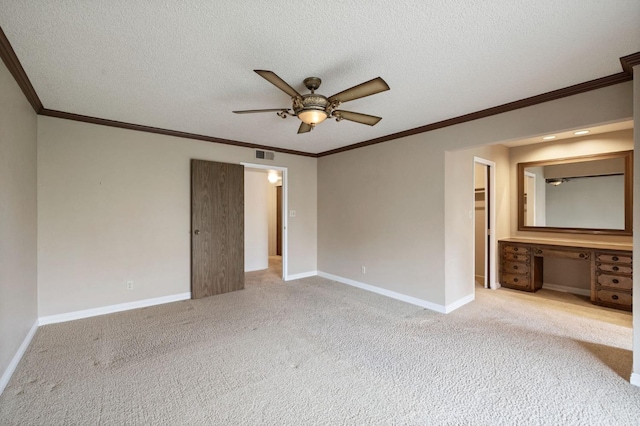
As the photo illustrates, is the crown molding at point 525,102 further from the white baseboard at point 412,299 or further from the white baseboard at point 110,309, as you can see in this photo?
the white baseboard at point 110,309

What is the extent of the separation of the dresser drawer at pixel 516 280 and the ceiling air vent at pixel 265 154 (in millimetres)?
4405

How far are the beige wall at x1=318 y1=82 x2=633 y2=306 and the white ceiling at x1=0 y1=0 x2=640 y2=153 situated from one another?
322 mm

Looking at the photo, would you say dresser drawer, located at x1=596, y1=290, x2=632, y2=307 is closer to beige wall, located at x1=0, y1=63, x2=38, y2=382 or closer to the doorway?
the doorway

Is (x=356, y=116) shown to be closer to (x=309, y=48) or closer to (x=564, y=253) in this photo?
(x=309, y=48)

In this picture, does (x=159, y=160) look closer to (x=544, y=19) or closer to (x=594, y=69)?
(x=544, y=19)

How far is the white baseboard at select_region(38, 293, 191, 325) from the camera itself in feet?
11.0

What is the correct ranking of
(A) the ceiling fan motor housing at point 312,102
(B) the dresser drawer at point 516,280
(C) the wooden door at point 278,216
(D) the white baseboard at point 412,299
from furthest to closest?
(C) the wooden door at point 278,216 < (B) the dresser drawer at point 516,280 < (D) the white baseboard at point 412,299 < (A) the ceiling fan motor housing at point 312,102

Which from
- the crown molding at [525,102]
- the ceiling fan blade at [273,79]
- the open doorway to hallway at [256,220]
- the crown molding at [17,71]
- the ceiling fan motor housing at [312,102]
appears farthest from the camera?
the open doorway to hallway at [256,220]

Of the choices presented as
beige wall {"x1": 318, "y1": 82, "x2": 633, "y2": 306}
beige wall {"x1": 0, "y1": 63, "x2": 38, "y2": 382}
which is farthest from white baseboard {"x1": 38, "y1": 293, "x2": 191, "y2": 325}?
beige wall {"x1": 318, "y1": 82, "x2": 633, "y2": 306}

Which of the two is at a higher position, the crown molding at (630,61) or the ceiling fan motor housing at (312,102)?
the crown molding at (630,61)

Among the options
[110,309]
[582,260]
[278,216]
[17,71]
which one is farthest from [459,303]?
[278,216]

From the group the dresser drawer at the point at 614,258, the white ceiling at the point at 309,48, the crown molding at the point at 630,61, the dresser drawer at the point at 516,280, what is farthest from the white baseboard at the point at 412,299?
the crown molding at the point at 630,61

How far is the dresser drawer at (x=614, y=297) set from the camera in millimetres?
3675

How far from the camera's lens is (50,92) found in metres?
2.81
